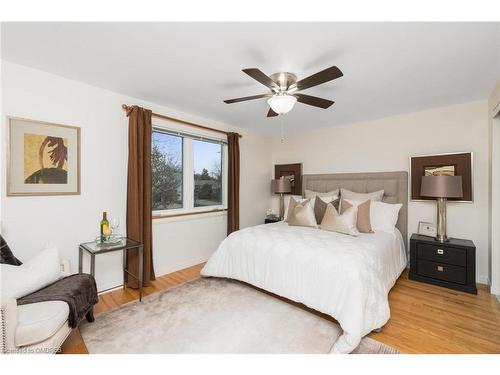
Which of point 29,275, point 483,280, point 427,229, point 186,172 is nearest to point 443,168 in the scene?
point 427,229

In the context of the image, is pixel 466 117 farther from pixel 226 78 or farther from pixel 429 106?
pixel 226 78

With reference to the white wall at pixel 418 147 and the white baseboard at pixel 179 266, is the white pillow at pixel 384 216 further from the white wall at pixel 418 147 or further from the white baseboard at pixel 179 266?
the white baseboard at pixel 179 266

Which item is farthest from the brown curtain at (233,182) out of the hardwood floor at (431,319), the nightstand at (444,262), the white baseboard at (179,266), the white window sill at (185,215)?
the nightstand at (444,262)

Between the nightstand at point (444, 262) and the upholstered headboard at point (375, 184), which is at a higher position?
the upholstered headboard at point (375, 184)

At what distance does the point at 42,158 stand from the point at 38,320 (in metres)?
1.58

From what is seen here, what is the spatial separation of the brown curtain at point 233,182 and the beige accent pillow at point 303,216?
109 cm

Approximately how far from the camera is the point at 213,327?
2014mm

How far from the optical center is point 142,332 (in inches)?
76.3

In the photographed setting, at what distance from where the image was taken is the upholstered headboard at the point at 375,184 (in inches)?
135

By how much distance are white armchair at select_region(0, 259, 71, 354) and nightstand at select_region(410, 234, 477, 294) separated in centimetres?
369

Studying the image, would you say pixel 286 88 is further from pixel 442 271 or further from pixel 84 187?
pixel 442 271
